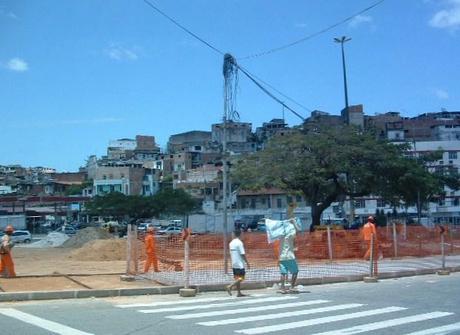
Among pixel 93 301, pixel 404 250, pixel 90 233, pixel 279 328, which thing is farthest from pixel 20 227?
pixel 279 328

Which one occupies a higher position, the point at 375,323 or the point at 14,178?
the point at 14,178

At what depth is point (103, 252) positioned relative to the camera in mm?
32750

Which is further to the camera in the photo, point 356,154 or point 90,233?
point 90,233

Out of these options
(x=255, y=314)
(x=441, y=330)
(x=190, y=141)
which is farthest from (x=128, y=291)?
(x=190, y=141)

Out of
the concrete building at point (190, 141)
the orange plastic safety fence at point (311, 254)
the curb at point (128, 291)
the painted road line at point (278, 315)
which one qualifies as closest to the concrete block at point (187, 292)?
the curb at point (128, 291)

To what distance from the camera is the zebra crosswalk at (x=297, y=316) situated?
10.2m

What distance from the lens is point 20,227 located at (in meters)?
84.8

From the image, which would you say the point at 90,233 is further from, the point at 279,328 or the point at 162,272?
the point at 279,328

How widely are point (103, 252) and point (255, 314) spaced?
864 inches

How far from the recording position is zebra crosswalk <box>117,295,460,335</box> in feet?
33.4

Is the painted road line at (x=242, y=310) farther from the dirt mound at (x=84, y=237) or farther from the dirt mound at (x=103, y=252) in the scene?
the dirt mound at (x=84, y=237)

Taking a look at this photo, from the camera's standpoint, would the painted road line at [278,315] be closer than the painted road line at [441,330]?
No

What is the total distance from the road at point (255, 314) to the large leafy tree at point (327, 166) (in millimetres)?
17878

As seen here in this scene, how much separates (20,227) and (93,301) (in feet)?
246
